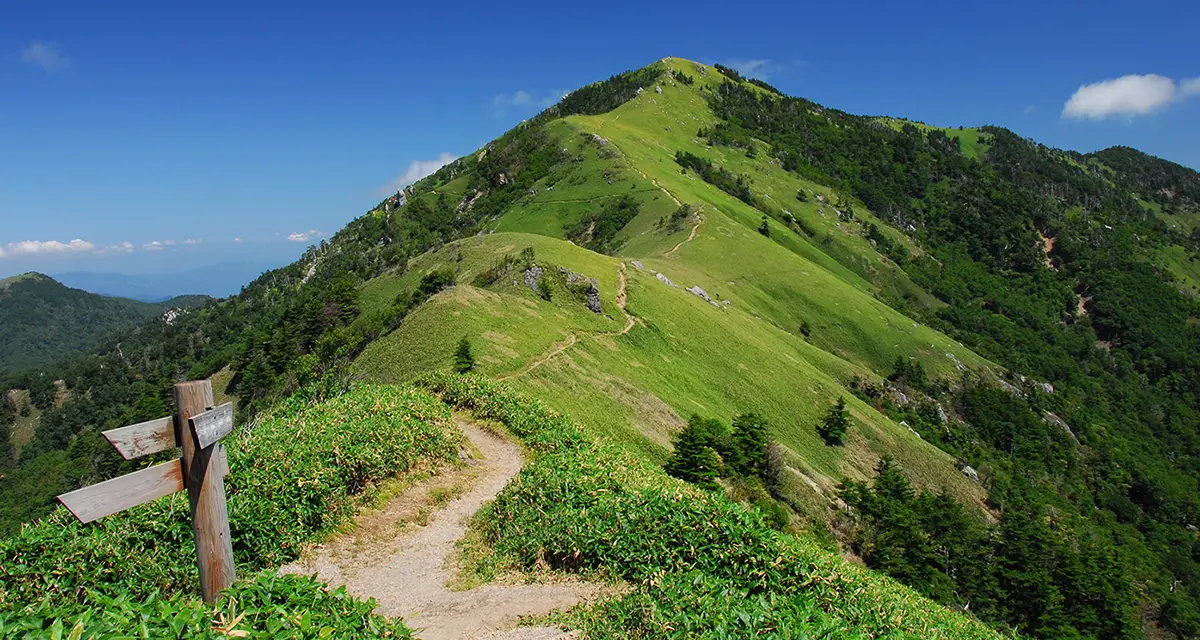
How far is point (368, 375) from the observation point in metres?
42.0

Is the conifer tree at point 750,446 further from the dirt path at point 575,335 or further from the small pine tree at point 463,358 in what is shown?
the small pine tree at point 463,358

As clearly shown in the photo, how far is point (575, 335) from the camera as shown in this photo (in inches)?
2076

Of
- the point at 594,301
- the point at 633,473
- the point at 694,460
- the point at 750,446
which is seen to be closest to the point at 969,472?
the point at 750,446

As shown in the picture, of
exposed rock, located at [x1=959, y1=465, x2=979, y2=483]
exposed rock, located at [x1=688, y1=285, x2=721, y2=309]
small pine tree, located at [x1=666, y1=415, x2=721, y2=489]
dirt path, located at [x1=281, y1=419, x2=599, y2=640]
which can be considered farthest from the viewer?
exposed rock, located at [x1=688, y1=285, x2=721, y2=309]

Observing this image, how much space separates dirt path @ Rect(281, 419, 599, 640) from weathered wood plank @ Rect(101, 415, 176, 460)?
5.33m

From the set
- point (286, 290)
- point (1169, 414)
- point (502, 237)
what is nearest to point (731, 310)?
point (502, 237)

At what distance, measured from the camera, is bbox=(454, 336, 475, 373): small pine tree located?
38906mm

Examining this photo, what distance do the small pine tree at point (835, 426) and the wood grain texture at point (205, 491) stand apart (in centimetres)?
6252

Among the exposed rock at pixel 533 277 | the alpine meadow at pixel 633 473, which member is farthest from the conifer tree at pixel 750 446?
the exposed rock at pixel 533 277

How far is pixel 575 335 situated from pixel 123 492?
4488cm

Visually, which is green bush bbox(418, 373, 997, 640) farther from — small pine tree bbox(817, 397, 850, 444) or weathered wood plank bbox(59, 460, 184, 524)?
small pine tree bbox(817, 397, 850, 444)

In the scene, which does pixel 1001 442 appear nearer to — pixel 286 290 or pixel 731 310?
pixel 731 310

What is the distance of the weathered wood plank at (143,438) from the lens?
7996 mm

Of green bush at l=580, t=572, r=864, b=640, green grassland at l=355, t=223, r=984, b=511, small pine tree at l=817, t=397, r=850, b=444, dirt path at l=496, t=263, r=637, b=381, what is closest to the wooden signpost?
green bush at l=580, t=572, r=864, b=640
